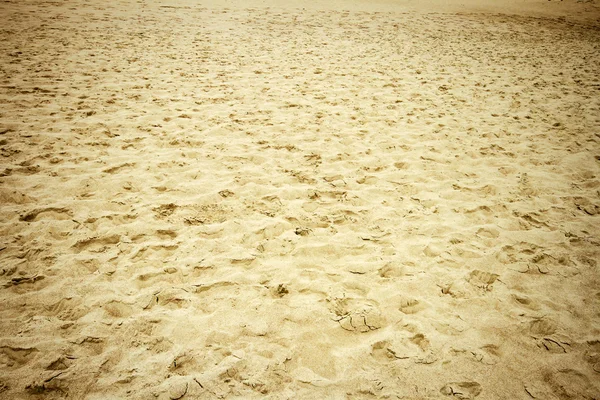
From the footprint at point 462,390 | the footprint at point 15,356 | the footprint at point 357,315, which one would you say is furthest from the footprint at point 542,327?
the footprint at point 15,356

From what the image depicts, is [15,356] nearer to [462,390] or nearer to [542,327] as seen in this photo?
[462,390]

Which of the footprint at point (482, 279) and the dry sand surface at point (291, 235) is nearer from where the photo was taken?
the dry sand surface at point (291, 235)

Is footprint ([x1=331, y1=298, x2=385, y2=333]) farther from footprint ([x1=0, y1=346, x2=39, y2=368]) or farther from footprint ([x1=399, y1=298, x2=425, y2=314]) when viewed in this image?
footprint ([x1=0, y1=346, x2=39, y2=368])

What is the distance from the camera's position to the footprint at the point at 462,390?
1791 millimetres

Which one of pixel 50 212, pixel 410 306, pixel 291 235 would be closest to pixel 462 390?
pixel 410 306

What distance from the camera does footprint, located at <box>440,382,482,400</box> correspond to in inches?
70.5

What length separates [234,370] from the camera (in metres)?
1.88

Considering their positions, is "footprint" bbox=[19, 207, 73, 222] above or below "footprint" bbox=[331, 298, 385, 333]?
above

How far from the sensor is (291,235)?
2855 millimetres

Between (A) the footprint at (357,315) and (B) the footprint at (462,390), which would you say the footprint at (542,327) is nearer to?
(B) the footprint at (462,390)

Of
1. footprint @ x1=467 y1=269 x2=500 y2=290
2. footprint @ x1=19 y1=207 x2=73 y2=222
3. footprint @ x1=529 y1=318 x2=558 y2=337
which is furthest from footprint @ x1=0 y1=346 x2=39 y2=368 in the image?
footprint @ x1=529 y1=318 x2=558 y2=337

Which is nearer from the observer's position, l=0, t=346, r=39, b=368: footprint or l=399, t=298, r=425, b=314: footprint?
l=0, t=346, r=39, b=368: footprint

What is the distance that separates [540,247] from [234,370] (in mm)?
2913

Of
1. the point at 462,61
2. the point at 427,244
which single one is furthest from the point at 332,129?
the point at 462,61
